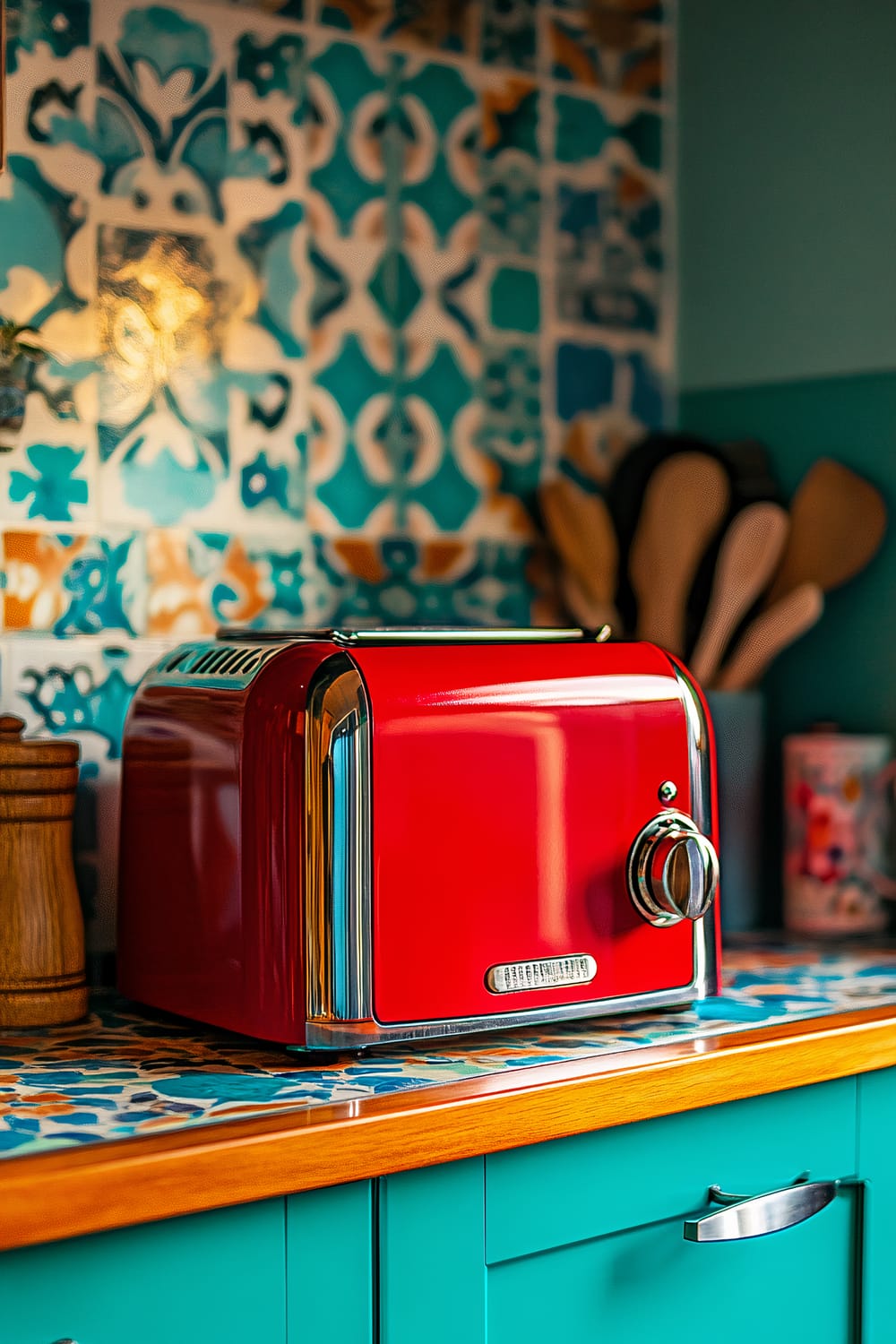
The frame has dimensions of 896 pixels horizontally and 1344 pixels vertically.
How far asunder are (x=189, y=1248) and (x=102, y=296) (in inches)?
33.8

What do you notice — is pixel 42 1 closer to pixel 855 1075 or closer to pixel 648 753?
pixel 648 753

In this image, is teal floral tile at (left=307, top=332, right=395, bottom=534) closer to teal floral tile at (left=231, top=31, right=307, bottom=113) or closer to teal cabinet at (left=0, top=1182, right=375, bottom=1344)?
teal floral tile at (left=231, top=31, right=307, bottom=113)

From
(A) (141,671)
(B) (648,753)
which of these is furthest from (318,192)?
(B) (648,753)

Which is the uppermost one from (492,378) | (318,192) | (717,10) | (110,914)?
(717,10)

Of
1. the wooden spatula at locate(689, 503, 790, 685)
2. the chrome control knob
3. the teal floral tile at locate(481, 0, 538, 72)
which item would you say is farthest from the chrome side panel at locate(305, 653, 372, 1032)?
the teal floral tile at locate(481, 0, 538, 72)

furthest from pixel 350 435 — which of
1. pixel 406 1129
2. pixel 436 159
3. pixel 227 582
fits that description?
pixel 406 1129

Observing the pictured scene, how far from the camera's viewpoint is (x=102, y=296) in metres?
1.44

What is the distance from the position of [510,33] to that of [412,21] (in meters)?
0.13

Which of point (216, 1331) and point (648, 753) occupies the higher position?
point (648, 753)

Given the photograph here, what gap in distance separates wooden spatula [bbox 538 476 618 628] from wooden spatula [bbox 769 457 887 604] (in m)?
0.17

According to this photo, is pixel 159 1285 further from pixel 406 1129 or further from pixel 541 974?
pixel 541 974

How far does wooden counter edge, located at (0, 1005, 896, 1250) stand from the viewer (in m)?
0.85

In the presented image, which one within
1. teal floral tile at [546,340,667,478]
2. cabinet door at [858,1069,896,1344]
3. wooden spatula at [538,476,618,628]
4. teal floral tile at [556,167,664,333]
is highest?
teal floral tile at [556,167,664,333]

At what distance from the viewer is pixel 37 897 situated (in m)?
1.22
